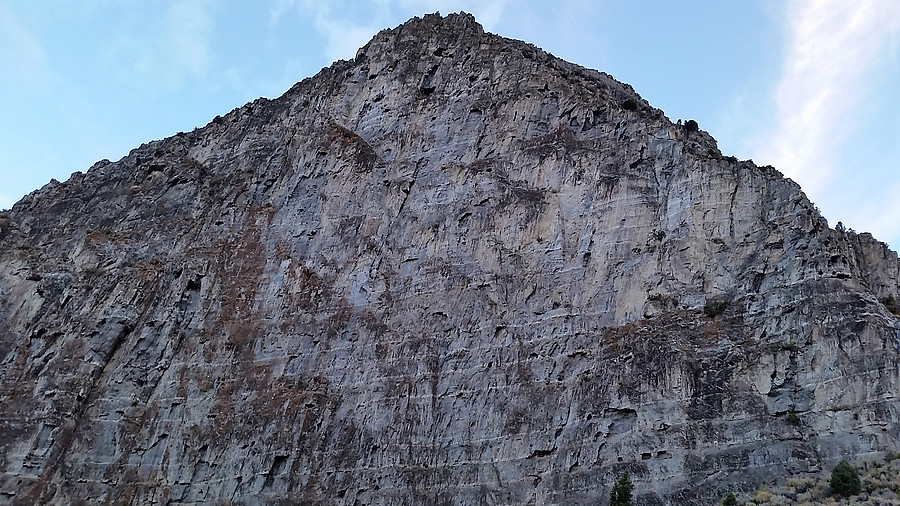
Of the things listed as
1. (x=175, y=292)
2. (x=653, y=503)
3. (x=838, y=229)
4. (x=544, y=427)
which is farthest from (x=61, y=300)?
(x=838, y=229)

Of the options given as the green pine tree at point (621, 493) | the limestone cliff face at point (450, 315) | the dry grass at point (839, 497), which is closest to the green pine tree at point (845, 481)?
the dry grass at point (839, 497)

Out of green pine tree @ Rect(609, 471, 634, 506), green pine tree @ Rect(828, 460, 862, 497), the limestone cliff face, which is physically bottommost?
green pine tree @ Rect(609, 471, 634, 506)

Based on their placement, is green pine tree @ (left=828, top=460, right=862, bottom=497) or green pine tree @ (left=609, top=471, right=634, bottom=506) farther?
green pine tree @ (left=609, top=471, right=634, bottom=506)

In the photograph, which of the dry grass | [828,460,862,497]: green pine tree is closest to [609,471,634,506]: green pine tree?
the dry grass

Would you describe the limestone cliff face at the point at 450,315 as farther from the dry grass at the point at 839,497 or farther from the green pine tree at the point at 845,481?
the green pine tree at the point at 845,481

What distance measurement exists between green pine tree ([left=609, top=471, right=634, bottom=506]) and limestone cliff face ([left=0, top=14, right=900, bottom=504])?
83 centimetres

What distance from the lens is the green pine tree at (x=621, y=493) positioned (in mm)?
27172

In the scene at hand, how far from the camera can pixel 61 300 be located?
145ft

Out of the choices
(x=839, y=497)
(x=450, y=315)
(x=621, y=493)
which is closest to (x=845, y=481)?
(x=839, y=497)

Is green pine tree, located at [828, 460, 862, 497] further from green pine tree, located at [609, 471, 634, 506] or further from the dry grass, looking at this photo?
green pine tree, located at [609, 471, 634, 506]

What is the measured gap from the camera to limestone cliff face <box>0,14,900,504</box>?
29.2 metres

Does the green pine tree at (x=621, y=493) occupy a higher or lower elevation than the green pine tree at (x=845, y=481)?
lower

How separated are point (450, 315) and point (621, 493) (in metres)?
11.6

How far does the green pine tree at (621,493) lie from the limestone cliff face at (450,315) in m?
0.83
